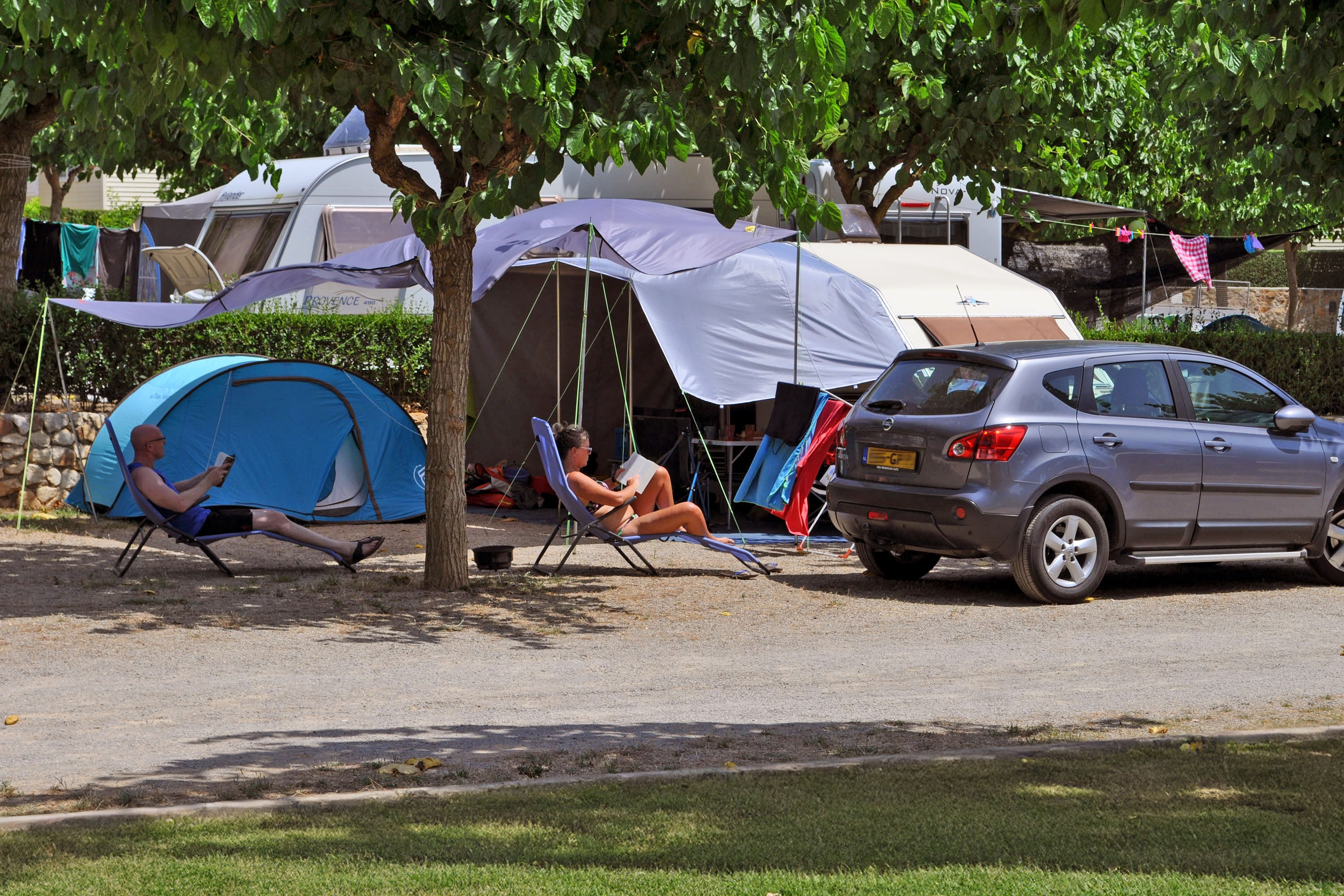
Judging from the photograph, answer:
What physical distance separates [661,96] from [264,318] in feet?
25.8

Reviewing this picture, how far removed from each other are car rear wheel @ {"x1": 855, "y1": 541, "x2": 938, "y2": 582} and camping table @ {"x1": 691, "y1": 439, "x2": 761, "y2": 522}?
1.68 meters

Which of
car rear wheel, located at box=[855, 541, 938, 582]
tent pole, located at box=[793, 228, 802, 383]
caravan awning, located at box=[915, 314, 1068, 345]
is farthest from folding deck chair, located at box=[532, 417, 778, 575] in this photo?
caravan awning, located at box=[915, 314, 1068, 345]

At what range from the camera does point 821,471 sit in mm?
12570

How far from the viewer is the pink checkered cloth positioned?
19.5 m

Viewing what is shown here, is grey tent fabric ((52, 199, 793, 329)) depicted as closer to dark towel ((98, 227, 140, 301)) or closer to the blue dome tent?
the blue dome tent

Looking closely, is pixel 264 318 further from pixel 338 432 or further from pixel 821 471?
pixel 821 471

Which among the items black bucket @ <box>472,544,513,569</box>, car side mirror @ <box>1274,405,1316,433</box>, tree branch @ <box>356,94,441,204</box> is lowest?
black bucket @ <box>472,544,513,569</box>

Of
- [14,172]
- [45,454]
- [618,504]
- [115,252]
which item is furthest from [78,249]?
[618,504]

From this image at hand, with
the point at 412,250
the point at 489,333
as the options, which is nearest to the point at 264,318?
the point at 489,333

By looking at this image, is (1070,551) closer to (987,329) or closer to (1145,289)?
(987,329)

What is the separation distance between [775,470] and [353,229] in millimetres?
6177

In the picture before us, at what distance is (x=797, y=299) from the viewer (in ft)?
39.0

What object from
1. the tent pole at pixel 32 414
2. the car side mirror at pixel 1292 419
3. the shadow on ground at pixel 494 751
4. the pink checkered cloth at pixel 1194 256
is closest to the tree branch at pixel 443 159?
the tent pole at pixel 32 414

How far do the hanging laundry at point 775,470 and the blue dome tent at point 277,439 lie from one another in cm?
300
